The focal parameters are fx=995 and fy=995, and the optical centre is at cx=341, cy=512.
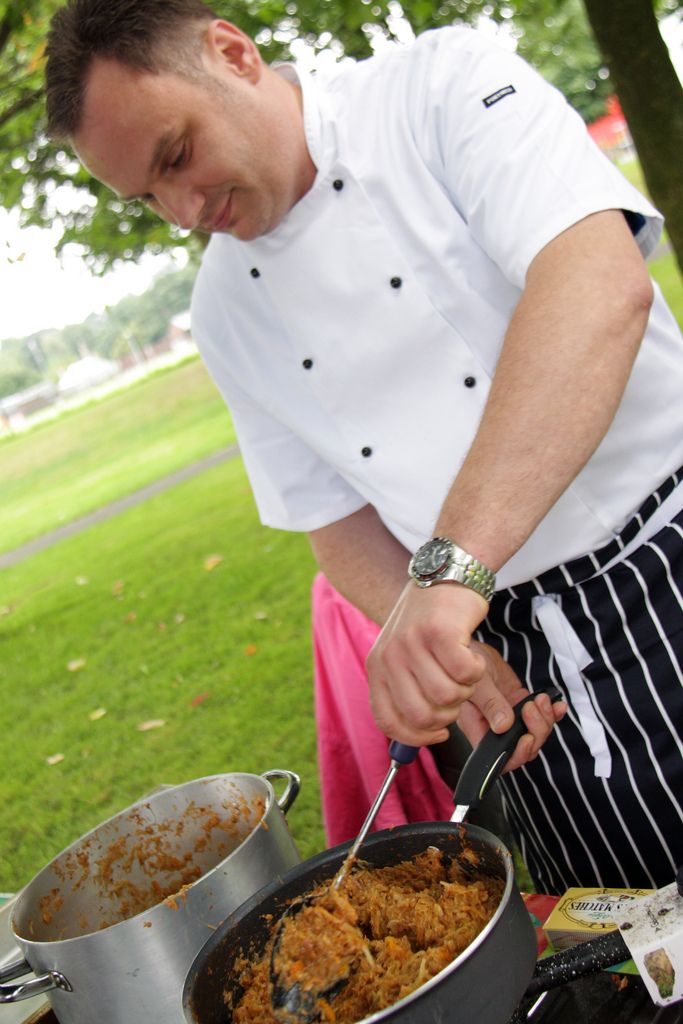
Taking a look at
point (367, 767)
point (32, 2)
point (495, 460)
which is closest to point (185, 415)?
point (32, 2)

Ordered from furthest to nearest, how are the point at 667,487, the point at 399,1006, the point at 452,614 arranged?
the point at 667,487 < the point at 452,614 < the point at 399,1006

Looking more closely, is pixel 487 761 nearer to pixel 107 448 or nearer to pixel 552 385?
pixel 552 385

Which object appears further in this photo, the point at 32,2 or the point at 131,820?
the point at 32,2

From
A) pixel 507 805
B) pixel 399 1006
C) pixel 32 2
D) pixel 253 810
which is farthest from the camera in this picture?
pixel 32 2

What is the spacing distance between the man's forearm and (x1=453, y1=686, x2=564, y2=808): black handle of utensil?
12.2 inches

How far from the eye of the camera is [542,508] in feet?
4.15

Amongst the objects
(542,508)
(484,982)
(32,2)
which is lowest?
(484,982)

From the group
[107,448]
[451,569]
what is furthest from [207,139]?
[107,448]

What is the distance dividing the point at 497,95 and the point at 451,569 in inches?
29.3

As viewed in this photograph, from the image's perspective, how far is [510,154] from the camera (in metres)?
1.42

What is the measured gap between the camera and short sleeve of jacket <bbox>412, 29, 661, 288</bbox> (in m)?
1.39

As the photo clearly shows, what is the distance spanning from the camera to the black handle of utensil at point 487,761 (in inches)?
51.3

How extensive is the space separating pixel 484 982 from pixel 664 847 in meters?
0.89

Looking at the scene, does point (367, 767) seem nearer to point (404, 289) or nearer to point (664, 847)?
point (664, 847)
